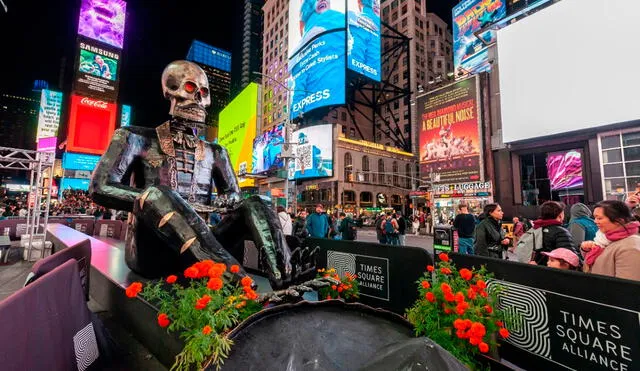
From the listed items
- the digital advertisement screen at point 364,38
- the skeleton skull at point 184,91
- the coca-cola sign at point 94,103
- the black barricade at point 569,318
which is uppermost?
the digital advertisement screen at point 364,38

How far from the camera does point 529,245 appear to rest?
14.7 ft

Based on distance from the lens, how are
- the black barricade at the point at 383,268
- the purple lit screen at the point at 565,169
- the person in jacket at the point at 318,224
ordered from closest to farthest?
1. the black barricade at the point at 383,268
2. the person in jacket at the point at 318,224
3. the purple lit screen at the point at 565,169

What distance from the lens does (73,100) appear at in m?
35.2

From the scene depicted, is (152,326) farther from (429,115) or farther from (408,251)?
(429,115)

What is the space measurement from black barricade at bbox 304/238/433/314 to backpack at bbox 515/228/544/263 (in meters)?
2.74

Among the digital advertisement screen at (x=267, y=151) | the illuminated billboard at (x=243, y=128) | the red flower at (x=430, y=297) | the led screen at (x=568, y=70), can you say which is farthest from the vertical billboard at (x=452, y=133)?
the red flower at (x=430, y=297)

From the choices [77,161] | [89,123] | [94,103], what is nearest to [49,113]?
[77,161]

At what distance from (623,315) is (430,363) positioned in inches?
61.1

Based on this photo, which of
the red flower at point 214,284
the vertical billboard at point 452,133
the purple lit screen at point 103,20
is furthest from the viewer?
the purple lit screen at point 103,20

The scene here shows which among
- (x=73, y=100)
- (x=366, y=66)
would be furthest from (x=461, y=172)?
(x=73, y=100)

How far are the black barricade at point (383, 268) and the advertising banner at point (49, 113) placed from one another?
66.7 metres

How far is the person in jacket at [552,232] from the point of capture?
3.99 m

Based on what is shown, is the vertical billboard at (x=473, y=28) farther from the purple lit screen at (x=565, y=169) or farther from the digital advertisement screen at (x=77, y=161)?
the digital advertisement screen at (x=77, y=161)

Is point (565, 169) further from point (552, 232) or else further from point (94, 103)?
point (94, 103)
